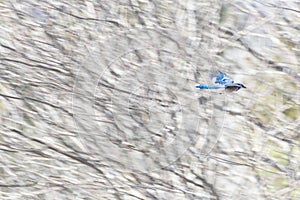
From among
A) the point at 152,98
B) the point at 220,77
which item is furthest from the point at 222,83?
the point at 152,98

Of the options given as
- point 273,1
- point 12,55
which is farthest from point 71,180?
point 273,1

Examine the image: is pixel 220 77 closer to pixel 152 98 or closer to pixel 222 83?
pixel 222 83

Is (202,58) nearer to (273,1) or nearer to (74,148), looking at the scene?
(273,1)
